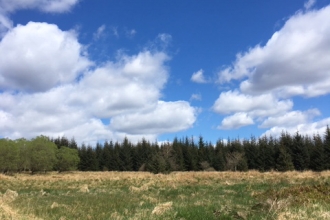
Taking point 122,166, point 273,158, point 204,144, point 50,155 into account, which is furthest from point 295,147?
point 50,155

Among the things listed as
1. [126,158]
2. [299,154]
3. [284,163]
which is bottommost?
[284,163]

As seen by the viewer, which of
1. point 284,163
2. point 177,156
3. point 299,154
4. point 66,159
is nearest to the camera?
point 284,163

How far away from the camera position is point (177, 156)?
8494cm

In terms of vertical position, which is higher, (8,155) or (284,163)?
(8,155)

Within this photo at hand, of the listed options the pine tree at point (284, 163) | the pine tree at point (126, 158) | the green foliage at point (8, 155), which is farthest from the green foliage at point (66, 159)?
the pine tree at point (284, 163)

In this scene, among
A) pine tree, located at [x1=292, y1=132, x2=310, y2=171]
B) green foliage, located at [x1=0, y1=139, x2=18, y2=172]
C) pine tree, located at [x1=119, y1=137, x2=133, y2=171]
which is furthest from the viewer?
pine tree, located at [x1=119, y1=137, x2=133, y2=171]

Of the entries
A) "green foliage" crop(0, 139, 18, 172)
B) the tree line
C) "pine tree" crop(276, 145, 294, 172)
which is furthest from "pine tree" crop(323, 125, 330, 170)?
"green foliage" crop(0, 139, 18, 172)

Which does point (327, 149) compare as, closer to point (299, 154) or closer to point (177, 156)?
point (299, 154)

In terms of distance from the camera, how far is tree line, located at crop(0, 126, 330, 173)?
65.2 metres

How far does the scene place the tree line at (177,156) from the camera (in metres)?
65.2

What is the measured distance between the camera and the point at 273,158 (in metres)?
71.9

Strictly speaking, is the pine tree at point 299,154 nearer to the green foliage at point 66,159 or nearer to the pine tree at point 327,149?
the pine tree at point 327,149

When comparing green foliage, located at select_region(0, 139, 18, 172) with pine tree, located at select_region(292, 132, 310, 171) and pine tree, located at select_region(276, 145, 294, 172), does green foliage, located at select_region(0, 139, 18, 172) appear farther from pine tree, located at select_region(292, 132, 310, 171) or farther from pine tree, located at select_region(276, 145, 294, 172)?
pine tree, located at select_region(292, 132, 310, 171)

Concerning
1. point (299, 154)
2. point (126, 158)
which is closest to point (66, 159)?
point (126, 158)
